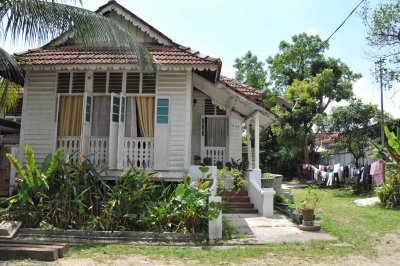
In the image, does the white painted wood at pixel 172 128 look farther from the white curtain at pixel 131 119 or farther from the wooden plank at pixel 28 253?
the wooden plank at pixel 28 253

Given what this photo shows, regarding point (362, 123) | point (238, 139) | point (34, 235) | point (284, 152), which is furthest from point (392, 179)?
point (284, 152)

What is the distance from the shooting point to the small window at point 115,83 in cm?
1045

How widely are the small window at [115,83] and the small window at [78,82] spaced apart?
0.79m

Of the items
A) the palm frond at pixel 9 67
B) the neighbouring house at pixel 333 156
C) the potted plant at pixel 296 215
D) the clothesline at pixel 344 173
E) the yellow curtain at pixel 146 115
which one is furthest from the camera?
the neighbouring house at pixel 333 156

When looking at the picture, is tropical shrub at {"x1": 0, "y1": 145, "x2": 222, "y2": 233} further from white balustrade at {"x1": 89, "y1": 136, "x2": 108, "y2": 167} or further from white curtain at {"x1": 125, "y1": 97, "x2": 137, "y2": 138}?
white curtain at {"x1": 125, "y1": 97, "x2": 137, "y2": 138}

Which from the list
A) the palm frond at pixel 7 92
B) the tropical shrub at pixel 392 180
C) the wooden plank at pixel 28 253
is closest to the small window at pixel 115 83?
the palm frond at pixel 7 92

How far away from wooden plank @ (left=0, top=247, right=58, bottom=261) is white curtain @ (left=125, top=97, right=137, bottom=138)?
15.7ft

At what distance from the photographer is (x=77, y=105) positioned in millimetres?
10445

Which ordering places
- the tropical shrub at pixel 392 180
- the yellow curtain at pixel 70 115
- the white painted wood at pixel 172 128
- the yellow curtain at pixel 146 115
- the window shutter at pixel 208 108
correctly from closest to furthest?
the white painted wood at pixel 172 128
the yellow curtain at pixel 146 115
the yellow curtain at pixel 70 115
the tropical shrub at pixel 392 180
the window shutter at pixel 208 108

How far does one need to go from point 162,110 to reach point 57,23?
3.57m

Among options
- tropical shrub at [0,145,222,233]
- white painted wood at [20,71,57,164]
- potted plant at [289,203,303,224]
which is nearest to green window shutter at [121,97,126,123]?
white painted wood at [20,71,57,164]

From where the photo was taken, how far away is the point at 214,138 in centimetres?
1381

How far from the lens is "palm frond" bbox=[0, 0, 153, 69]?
24.5 feet

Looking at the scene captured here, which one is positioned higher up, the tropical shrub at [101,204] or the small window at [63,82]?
the small window at [63,82]
